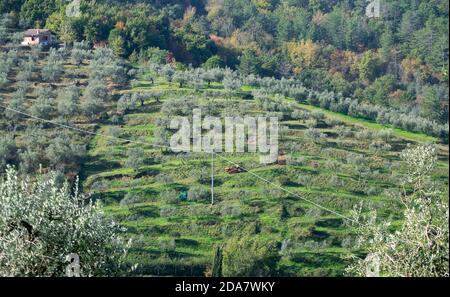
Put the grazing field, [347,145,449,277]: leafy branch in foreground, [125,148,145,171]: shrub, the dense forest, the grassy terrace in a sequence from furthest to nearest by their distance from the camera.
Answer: the dense forest, [125,148,145,171]: shrub, the grazing field, the grassy terrace, [347,145,449,277]: leafy branch in foreground

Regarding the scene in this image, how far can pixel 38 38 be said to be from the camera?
44062mm

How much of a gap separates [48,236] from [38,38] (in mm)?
34587

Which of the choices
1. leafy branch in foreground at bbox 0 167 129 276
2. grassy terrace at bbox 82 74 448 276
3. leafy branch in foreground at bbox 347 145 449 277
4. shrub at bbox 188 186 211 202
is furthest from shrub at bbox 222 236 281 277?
leafy branch in foreground at bbox 347 145 449 277

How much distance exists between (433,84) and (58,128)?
2424cm

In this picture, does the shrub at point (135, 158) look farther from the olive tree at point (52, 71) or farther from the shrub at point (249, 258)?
the olive tree at point (52, 71)

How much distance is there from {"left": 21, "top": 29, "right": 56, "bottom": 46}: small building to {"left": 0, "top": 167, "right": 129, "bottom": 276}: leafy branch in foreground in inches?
1306

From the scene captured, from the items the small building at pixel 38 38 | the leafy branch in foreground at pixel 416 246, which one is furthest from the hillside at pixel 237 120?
the small building at pixel 38 38

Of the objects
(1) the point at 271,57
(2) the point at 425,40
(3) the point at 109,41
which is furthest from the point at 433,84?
(3) the point at 109,41

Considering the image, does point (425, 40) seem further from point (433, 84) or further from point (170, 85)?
point (170, 85)

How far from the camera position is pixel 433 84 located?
4766 centimetres

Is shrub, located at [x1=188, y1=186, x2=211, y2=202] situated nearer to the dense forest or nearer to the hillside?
the hillside

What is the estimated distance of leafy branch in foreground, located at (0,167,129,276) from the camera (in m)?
10.9

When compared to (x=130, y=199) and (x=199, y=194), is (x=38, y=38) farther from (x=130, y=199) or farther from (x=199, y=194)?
(x=199, y=194)

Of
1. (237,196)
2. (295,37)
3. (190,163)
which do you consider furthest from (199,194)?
(295,37)
